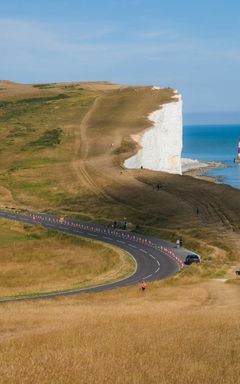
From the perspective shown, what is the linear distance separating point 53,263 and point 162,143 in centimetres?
9725

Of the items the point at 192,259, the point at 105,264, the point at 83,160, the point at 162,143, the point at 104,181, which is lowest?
the point at 105,264

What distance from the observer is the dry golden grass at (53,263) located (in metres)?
56.2

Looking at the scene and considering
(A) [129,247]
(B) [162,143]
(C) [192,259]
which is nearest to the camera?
(C) [192,259]

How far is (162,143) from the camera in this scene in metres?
158

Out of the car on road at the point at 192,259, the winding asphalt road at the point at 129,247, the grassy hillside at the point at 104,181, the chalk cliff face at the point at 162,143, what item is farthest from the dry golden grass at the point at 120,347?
the chalk cliff face at the point at 162,143

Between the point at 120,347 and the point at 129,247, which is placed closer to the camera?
the point at 120,347

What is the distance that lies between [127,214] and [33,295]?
42.8 meters

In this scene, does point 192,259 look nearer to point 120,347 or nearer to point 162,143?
point 120,347

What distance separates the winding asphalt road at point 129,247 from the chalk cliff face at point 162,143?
46.0 m

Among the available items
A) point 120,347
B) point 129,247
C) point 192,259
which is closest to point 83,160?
point 129,247

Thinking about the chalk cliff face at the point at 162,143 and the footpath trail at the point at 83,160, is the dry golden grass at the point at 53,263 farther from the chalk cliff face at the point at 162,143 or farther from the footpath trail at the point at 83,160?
the chalk cliff face at the point at 162,143

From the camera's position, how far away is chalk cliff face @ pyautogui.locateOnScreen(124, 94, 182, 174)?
147m

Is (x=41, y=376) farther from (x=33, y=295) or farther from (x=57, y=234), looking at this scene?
(x=57, y=234)

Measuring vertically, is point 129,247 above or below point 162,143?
below
